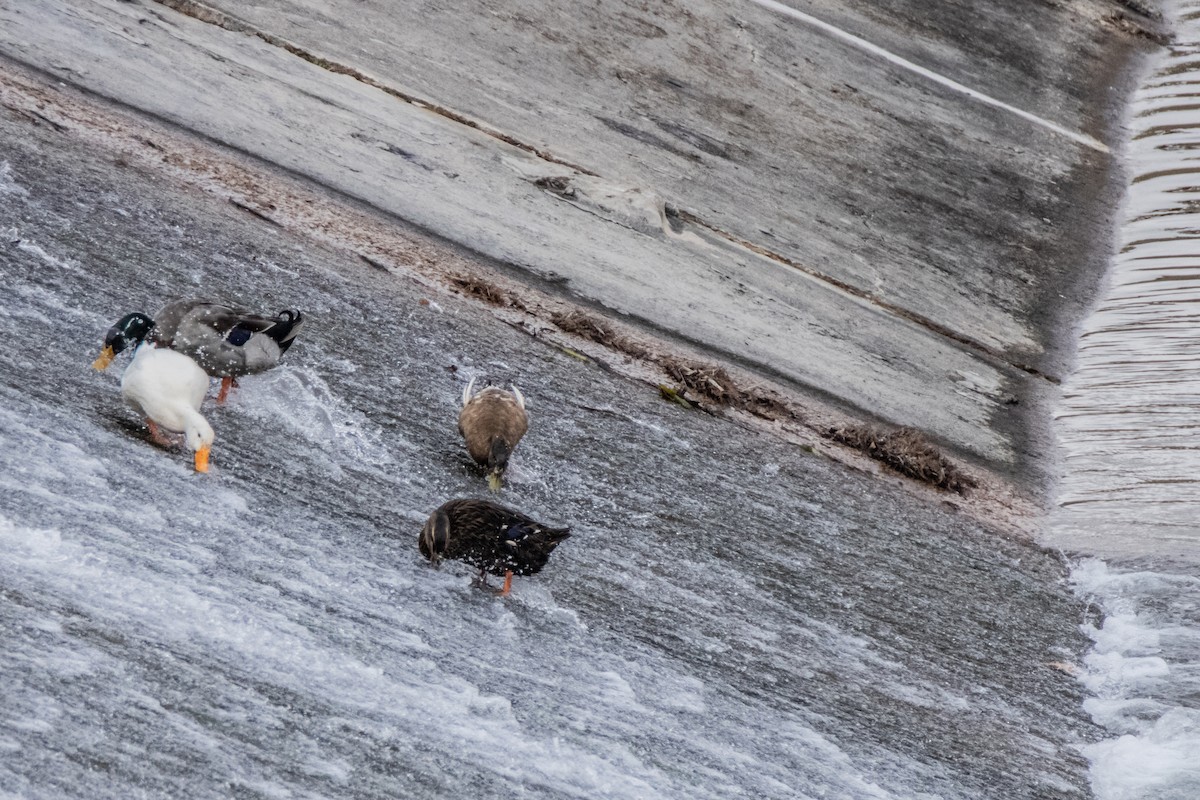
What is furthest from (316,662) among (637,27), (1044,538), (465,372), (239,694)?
(637,27)

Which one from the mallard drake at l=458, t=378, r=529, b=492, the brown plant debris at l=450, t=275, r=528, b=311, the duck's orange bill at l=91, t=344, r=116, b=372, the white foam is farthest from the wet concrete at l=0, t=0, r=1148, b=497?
the duck's orange bill at l=91, t=344, r=116, b=372

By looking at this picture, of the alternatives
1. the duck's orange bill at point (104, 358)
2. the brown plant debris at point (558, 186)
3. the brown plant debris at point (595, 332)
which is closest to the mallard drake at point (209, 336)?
the duck's orange bill at point (104, 358)

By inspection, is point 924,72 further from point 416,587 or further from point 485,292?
point 416,587

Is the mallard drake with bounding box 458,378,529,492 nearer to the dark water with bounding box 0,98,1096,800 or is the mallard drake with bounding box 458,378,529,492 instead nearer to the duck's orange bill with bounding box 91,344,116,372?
the dark water with bounding box 0,98,1096,800

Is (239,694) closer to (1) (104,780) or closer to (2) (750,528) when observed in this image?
(1) (104,780)

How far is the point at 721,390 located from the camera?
7637mm

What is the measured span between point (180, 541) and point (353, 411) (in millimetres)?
1418

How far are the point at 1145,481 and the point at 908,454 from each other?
159cm

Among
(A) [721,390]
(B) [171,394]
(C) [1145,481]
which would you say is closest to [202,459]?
(B) [171,394]

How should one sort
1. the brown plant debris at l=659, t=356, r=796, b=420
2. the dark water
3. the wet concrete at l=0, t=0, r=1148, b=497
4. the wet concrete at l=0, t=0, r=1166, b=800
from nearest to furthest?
1. the dark water
2. the wet concrete at l=0, t=0, r=1166, b=800
3. the brown plant debris at l=659, t=356, r=796, b=420
4. the wet concrete at l=0, t=0, r=1148, b=497

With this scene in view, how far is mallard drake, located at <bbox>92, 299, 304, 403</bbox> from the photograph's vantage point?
5730mm

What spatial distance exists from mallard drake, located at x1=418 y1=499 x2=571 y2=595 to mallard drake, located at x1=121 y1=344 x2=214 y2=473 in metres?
1.04

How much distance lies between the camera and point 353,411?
6.31 meters

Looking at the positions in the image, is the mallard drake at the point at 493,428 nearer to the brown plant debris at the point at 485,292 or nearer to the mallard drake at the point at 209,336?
the mallard drake at the point at 209,336
